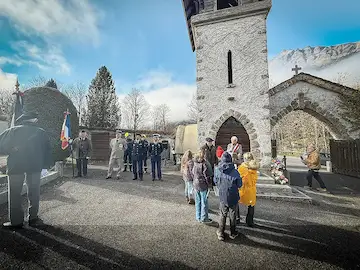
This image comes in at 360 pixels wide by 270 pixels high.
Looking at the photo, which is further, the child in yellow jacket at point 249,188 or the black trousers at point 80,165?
the black trousers at point 80,165

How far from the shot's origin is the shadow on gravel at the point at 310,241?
308cm

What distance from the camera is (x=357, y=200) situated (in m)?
→ 6.30

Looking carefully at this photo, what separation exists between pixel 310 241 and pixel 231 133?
23.8ft

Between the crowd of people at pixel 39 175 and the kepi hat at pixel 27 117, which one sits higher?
the kepi hat at pixel 27 117

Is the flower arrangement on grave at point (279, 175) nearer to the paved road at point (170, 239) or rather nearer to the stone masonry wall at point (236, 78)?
the paved road at point (170, 239)

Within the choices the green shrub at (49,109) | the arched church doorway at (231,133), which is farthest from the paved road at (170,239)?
the green shrub at (49,109)

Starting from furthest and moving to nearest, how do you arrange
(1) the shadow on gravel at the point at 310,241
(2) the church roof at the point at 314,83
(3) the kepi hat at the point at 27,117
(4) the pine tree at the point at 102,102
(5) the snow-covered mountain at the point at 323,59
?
(5) the snow-covered mountain at the point at 323,59, (4) the pine tree at the point at 102,102, (2) the church roof at the point at 314,83, (3) the kepi hat at the point at 27,117, (1) the shadow on gravel at the point at 310,241

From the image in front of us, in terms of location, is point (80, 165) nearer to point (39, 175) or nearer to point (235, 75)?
point (39, 175)

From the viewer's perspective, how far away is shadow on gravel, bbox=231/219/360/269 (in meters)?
3.08

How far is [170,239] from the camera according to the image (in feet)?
11.8

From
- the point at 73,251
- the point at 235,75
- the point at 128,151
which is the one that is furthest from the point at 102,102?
the point at 73,251

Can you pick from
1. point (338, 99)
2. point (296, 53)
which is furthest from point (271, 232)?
point (296, 53)

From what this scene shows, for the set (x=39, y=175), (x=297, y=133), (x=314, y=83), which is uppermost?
(x=314, y=83)

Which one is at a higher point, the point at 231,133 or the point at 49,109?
the point at 49,109
